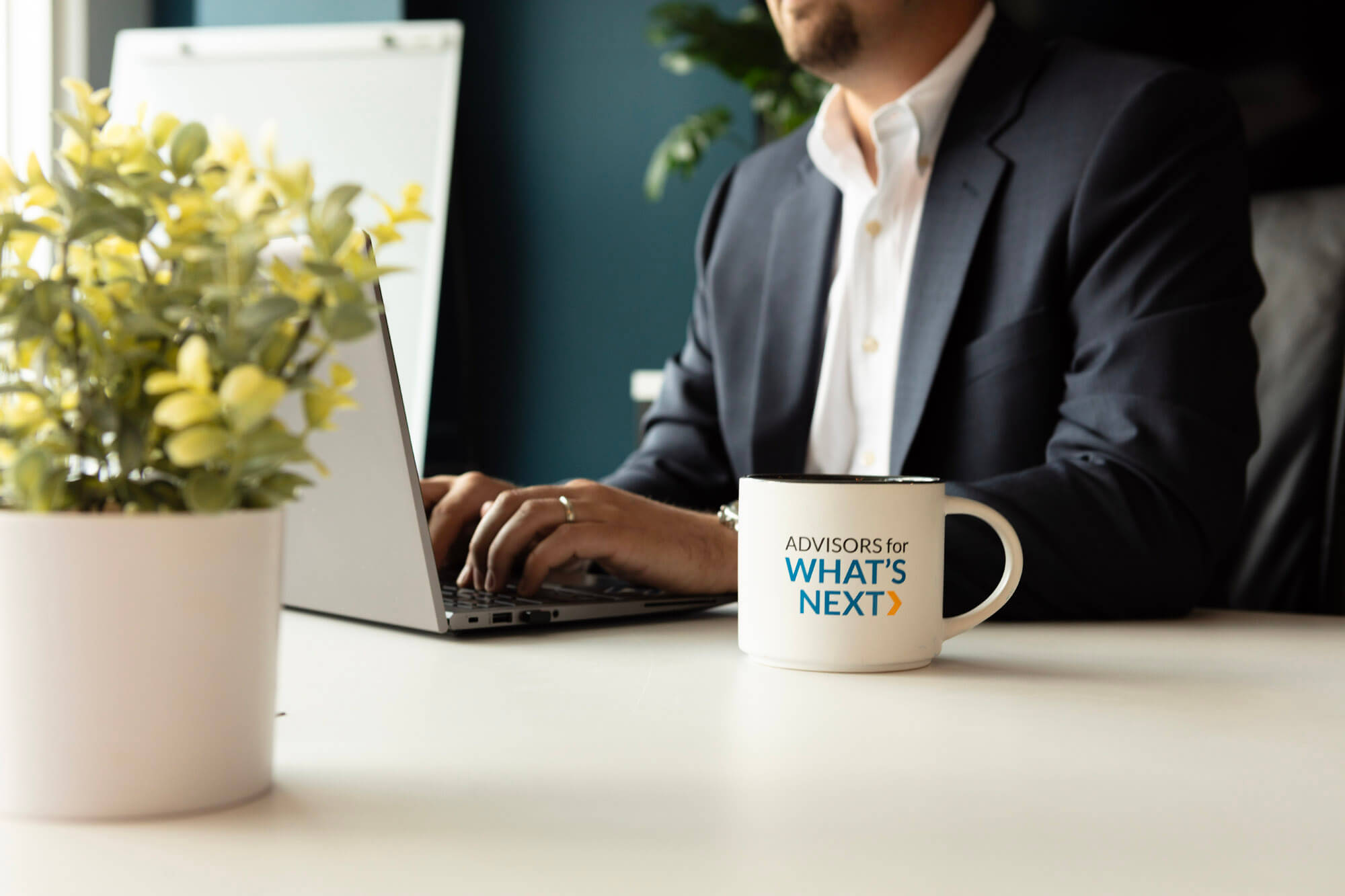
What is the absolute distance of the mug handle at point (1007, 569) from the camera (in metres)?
0.65

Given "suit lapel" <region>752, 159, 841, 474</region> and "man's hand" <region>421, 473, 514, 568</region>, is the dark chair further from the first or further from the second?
"man's hand" <region>421, 473, 514, 568</region>

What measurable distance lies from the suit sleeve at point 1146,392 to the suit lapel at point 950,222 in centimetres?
11

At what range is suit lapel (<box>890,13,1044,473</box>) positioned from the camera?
1.22 meters

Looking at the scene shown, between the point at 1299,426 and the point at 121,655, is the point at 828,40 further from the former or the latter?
the point at 121,655

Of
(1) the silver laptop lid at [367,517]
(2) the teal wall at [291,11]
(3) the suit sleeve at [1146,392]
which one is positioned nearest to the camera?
(1) the silver laptop lid at [367,517]

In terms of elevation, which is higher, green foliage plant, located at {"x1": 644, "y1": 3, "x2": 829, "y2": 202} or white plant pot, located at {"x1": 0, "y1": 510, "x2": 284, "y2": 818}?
green foliage plant, located at {"x1": 644, "y1": 3, "x2": 829, "y2": 202}

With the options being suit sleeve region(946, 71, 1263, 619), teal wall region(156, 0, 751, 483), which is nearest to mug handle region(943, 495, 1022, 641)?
suit sleeve region(946, 71, 1263, 619)

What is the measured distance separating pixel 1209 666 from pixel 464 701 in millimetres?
425

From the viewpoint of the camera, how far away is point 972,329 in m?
1.23

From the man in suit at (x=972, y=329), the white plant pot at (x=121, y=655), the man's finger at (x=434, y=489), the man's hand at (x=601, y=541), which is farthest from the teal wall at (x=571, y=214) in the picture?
the white plant pot at (x=121, y=655)

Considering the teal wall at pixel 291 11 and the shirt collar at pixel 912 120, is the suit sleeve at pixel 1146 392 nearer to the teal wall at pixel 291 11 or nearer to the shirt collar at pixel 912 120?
the shirt collar at pixel 912 120

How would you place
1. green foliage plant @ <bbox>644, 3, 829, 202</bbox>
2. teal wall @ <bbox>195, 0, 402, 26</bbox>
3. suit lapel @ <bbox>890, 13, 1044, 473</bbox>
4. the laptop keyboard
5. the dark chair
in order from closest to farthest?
1. the laptop keyboard
2. suit lapel @ <bbox>890, 13, 1044, 473</bbox>
3. the dark chair
4. green foliage plant @ <bbox>644, 3, 829, 202</bbox>
5. teal wall @ <bbox>195, 0, 402, 26</bbox>

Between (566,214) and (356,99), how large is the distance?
0.61 meters

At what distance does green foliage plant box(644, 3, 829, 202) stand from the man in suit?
103cm
